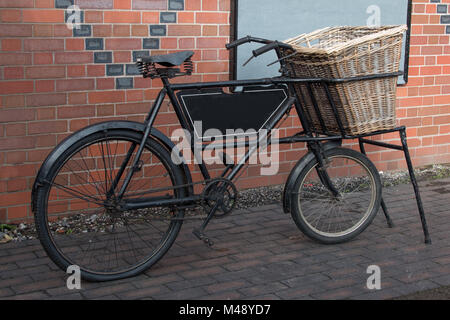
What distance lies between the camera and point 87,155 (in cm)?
549

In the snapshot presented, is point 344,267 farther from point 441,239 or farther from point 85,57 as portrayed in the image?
point 85,57

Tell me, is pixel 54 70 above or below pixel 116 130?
above

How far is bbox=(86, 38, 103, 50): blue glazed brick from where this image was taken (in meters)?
5.42

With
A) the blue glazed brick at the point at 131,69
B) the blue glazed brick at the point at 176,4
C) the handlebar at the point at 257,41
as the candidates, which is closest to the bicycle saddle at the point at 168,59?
the handlebar at the point at 257,41

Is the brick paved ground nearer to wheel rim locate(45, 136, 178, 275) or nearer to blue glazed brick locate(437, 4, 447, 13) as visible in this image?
wheel rim locate(45, 136, 178, 275)

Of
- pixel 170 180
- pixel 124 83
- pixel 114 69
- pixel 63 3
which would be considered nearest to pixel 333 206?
pixel 170 180

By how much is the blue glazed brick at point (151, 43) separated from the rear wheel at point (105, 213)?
2.62ft

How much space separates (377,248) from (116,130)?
1993 mm

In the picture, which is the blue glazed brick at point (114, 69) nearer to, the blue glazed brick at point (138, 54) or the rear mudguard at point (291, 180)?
the blue glazed brick at point (138, 54)

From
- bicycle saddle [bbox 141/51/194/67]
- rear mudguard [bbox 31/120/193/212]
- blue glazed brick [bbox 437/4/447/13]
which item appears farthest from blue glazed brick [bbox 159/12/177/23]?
blue glazed brick [bbox 437/4/447/13]

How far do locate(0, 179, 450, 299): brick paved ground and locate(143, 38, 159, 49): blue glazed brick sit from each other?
1428 mm

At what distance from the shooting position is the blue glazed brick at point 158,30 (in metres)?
5.67
